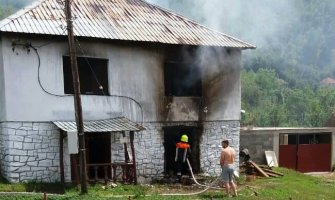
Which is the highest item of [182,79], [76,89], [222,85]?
[182,79]

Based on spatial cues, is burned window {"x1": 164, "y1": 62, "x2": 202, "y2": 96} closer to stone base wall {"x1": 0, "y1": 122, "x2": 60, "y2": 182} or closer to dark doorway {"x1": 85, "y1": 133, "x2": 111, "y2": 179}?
dark doorway {"x1": 85, "y1": 133, "x2": 111, "y2": 179}

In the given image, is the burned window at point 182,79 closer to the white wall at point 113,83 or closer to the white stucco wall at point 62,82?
the white wall at point 113,83

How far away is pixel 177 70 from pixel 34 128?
6.05m

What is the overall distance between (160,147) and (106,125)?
9.04 feet

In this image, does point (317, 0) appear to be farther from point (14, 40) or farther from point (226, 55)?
point (14, 40)

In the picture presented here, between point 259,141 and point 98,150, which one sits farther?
point 259,141

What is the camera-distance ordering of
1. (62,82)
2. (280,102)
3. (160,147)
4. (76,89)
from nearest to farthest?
(76,89) < (62,82) < (160,147) < (280,102)

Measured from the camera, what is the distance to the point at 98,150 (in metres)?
17.2

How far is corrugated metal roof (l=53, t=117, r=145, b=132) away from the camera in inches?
580

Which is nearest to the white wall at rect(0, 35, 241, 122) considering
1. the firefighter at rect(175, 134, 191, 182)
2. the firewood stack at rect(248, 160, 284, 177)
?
the firefighter at rect(175, 134, 191, 182)

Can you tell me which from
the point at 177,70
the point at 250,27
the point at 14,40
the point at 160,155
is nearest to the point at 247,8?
the point at 250,27

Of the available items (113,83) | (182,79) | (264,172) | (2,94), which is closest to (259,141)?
(264,172)

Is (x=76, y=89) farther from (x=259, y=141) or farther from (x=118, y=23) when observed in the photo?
(x=259, y=141)

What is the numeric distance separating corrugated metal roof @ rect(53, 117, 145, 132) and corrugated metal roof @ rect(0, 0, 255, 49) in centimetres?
302
